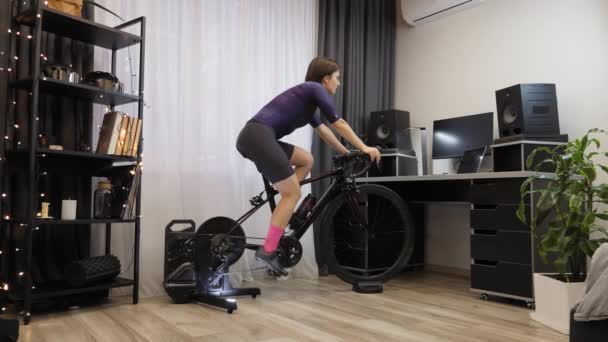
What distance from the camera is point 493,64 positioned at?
345 centimetres

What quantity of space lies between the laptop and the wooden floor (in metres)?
0.84

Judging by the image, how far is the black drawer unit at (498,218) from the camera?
2.50 meters

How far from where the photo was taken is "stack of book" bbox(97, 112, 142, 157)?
2375mm

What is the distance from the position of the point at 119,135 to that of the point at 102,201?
0.33 m

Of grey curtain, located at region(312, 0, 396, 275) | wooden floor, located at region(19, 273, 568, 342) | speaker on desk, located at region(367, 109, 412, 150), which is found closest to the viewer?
wooden floor, located at region(19, 273, 568, 342)

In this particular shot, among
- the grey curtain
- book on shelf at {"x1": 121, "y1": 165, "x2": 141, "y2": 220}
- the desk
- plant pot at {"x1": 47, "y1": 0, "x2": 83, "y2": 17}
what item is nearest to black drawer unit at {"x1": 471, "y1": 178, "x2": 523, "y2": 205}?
the desk

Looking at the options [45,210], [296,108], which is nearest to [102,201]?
[45,210]

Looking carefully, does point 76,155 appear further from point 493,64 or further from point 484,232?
point 493,64

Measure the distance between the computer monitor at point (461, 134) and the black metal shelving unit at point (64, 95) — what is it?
2.09 metres

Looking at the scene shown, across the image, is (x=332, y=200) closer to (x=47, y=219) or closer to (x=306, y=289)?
(x=306, y=289)

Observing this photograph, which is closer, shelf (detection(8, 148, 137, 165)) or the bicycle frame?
shelf (detection(8, 148, 137, 165))

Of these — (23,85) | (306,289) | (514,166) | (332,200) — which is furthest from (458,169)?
(23,85)

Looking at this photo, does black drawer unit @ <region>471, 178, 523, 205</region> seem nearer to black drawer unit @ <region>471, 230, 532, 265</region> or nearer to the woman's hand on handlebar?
black drawer unit @ <region>471, 230, 532, 265</region>

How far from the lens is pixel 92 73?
7.86 feet
